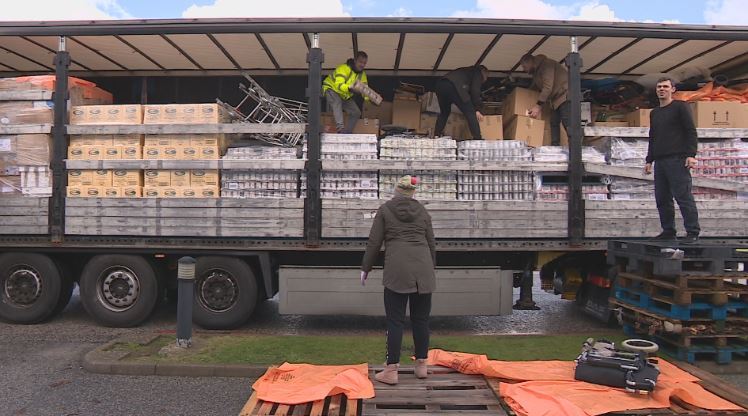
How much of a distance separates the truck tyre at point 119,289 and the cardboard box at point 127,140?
1.44 meters

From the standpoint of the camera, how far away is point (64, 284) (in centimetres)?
700

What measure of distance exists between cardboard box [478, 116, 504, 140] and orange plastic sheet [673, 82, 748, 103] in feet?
8.00

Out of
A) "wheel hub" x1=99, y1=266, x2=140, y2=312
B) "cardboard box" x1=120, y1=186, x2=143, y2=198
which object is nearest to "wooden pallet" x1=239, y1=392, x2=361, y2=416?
"wheel hub" x1=99, y1=266, x2=140, y2=312

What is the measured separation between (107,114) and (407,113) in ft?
13.9

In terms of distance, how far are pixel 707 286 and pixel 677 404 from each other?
72.6 inches

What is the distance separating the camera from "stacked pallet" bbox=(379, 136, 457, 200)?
6.48m

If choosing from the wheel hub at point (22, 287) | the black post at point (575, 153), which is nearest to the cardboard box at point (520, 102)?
the black post at point (575, 153)

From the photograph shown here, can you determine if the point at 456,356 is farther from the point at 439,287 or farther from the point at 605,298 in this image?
the point at 605,298

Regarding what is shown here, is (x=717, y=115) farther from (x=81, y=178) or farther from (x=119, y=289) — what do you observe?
(x=81, y=178)

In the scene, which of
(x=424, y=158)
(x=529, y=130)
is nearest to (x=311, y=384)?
(x=424, y=158)

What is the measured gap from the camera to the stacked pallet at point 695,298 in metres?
5.01

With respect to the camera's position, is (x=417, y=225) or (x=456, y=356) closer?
(x=417, y=225)

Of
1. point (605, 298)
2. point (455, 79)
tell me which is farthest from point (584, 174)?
point (455, 79)

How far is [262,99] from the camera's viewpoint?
7500 mm
